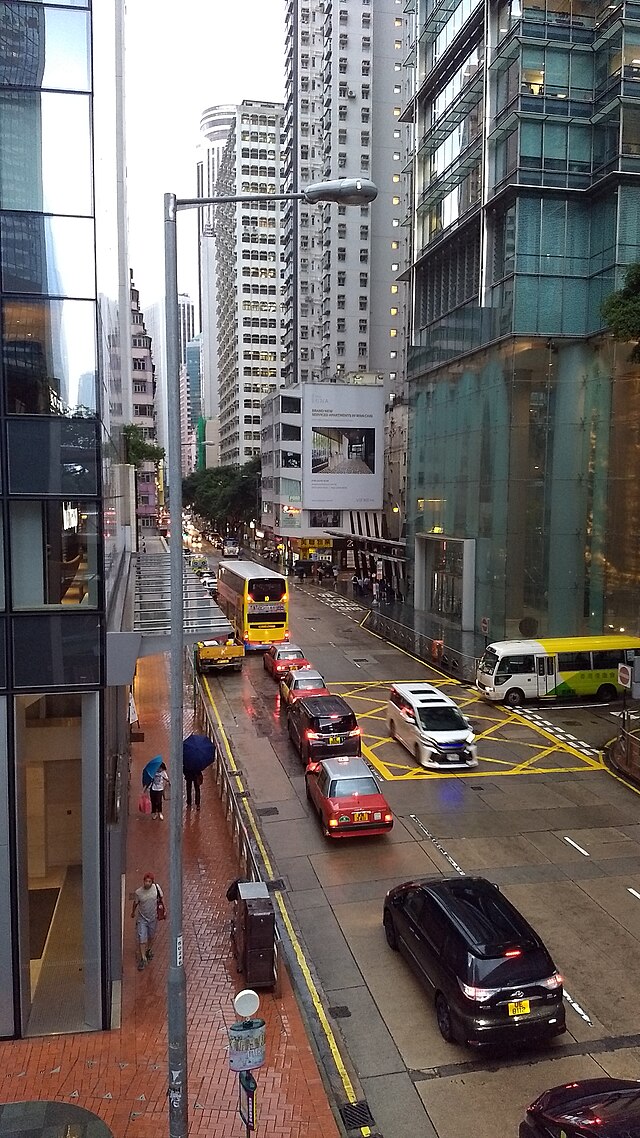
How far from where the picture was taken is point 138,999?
34.6 feet

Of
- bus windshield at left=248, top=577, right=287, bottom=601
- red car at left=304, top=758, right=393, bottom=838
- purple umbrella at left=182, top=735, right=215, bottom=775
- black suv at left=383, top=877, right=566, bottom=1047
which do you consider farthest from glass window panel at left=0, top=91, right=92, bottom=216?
bus windshield at left=248, top=577, right=287, bottom=601

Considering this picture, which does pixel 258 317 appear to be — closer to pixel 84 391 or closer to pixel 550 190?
pixel 550 190

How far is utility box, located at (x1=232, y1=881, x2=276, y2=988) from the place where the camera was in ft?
34.5

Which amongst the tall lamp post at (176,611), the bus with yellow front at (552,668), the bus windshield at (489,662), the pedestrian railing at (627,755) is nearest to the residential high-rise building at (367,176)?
the bus windshield at (489,662)

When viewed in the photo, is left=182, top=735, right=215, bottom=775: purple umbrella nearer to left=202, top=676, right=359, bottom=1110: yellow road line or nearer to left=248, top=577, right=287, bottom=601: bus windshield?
left=202, top=676, right=359, bottom=1110: yellow road line

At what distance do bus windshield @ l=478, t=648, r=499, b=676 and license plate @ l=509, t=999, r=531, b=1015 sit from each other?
17.3 meters

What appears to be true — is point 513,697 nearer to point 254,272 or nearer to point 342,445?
point 342,445

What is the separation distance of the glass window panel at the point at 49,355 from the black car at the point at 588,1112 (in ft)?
27.8

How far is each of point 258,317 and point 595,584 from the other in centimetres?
9289

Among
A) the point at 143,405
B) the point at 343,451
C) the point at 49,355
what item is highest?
the point at 143,405

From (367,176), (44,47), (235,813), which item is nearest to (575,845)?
(235,813)

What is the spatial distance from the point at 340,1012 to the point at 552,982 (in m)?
2.66

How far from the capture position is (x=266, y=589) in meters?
34.0

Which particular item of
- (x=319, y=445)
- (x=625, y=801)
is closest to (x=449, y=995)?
(x=625, y=801)
